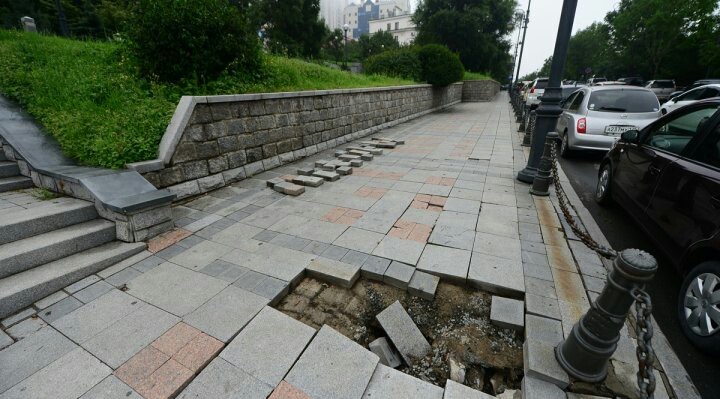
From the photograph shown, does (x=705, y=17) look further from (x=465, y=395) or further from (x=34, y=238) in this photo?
(x=34, y=238)

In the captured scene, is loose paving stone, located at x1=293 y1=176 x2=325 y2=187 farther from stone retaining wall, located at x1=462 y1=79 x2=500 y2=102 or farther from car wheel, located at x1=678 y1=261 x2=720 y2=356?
stone retaining wall, located at x1=462 y1=79 x2=500 y2=102

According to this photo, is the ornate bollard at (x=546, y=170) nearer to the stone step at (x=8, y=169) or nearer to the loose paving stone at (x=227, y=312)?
the loose paving stone at (x=227, y=312)

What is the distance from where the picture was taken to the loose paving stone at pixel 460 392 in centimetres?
187

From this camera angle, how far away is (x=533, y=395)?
1867 millimetres

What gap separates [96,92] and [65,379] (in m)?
5.16

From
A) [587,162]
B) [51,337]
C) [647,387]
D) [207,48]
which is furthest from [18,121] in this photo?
[587,162]

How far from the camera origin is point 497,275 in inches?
116

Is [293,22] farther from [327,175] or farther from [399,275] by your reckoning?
[399,275]

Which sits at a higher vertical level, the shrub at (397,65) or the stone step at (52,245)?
the shrub at (397,65)

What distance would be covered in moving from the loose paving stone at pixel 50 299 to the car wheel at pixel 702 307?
5.10 metres

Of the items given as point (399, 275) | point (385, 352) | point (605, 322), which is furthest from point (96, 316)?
point (605, 322)

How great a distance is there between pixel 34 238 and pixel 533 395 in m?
4.59

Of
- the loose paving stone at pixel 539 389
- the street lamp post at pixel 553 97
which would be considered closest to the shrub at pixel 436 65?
the street lamp post at pixel 553 97

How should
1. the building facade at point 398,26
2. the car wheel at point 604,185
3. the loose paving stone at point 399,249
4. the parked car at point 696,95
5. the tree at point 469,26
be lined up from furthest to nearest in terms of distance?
1. the building facade at point 398,26
2. the tree at point 469,26
3. the parked car at point 696,95
4. the car wheel at point 604,185
5. the loose paving stone at point 399,249
